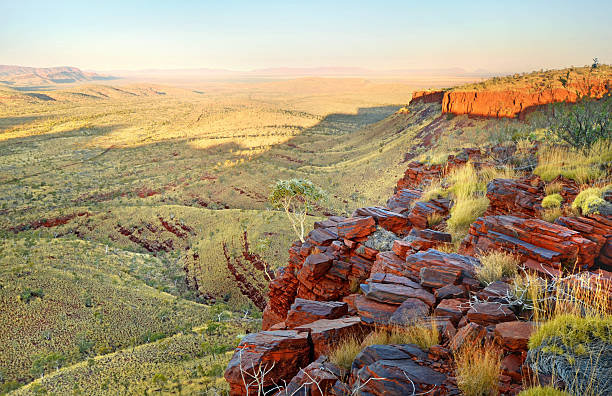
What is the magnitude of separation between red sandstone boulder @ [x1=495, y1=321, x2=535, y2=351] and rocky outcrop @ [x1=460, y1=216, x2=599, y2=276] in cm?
151

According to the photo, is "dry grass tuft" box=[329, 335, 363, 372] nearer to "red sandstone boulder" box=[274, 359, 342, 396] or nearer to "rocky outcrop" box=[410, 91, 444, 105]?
"red sandstone boulder" box=[274, 359, 342, 396]

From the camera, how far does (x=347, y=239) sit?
921 cm

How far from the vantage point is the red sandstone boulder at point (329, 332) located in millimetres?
5410

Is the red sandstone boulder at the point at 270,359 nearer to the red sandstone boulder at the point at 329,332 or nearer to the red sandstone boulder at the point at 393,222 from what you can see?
the red sandstone boulder at the point at 329,332

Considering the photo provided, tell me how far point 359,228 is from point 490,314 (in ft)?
15.9

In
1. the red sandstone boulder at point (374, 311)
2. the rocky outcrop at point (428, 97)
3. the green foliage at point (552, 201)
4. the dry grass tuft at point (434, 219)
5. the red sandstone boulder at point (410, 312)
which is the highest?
the rocky outcrop at point (428, 97)

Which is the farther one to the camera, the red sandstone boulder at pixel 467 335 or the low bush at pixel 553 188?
the low bush at pixel 553 188

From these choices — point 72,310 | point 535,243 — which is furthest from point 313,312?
point 72,310

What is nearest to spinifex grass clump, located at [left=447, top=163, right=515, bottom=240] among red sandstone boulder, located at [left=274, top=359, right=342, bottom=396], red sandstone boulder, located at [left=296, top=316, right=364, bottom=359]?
red sandstone boulder, located at [left=296, top=316, right=364, bottom=359]

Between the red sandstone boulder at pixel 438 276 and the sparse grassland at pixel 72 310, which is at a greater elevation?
the red sandstone boulder at pixel 438 276

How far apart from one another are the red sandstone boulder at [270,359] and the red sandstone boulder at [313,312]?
118 centimetres

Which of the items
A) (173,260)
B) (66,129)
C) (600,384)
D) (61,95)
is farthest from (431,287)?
(61,95)

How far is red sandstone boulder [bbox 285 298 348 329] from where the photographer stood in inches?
264

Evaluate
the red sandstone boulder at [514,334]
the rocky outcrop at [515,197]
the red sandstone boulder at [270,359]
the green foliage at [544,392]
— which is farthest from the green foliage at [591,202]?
the red sandstone boulder at [270,359]
